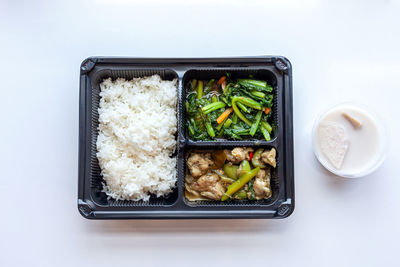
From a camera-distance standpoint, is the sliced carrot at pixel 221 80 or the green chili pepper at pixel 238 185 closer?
the green chili pepper at pixel 238 185

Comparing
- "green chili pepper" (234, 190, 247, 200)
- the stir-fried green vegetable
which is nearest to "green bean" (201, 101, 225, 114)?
the stir-fried green vegetable

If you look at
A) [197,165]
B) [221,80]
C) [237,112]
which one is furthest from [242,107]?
[197,165]

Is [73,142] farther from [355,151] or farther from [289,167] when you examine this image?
[355,151]

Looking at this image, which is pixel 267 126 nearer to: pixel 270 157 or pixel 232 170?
pixel 270 157

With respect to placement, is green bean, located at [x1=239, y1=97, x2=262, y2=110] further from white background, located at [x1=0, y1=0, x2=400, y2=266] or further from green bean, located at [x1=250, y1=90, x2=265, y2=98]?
white background, located at [x1=0, y1=0, x2=400, y2=266]

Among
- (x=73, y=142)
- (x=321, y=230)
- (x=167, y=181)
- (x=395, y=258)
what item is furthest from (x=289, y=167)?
(x=73, y=142)

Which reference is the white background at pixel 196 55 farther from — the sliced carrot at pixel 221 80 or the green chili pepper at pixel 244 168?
the green chili pepper at pixel 244 168

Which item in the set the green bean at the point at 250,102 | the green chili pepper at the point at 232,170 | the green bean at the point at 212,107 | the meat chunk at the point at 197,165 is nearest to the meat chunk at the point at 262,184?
the green chili pepper at the point at 232,170
